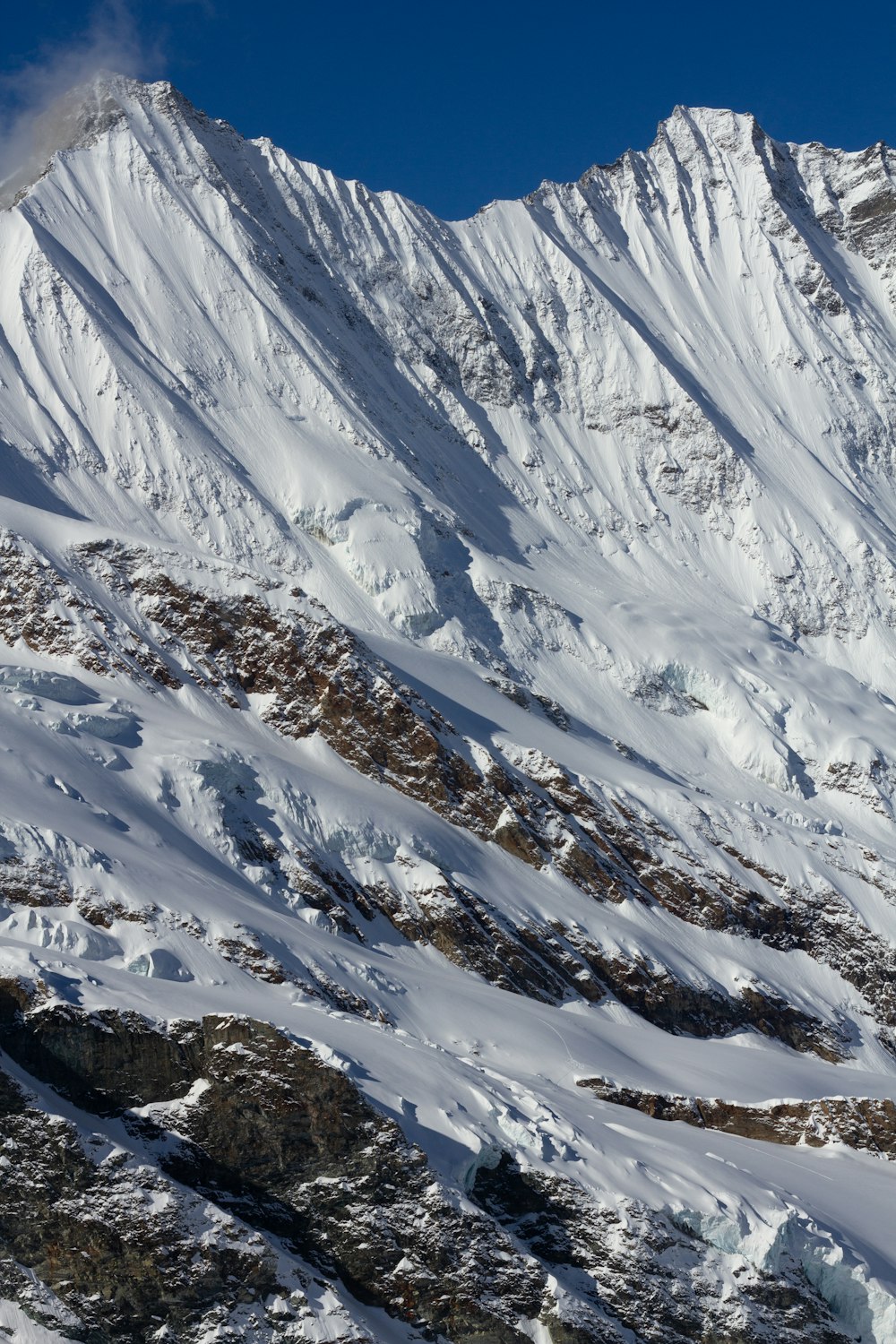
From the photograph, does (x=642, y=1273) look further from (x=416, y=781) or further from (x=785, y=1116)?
(x=416, y=781)

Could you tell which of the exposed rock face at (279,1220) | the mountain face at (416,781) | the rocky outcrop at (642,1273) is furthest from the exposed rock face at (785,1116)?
the exposed rock face at (279,1220)

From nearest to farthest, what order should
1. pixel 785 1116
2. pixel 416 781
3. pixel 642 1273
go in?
pixel 642 1273, pixel 785 1116, pixel 416 781

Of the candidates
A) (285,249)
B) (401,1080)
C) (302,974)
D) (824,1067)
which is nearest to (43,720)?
(302,974)

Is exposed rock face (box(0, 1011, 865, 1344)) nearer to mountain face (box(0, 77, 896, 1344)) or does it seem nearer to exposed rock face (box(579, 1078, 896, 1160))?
mountain face (box(0, 77, 896, 1344))

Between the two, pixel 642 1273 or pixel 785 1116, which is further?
pixel 785 1116

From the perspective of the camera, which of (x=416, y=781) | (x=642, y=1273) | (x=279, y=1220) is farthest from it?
(x=416, y=781)

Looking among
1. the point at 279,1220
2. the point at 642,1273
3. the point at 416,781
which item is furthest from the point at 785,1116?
the point at 416,781

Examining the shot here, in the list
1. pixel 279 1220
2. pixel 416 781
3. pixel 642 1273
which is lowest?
pixel 279 1220

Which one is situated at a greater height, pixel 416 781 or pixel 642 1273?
pixel 416 781
